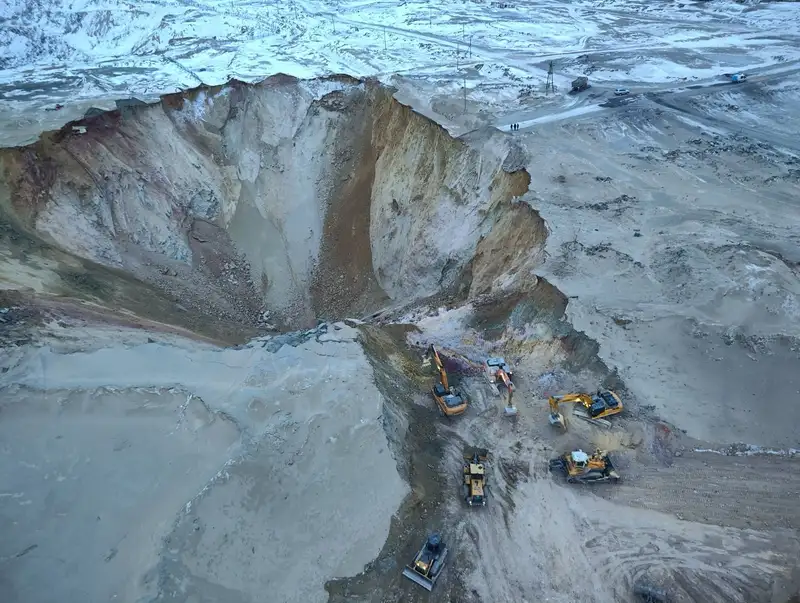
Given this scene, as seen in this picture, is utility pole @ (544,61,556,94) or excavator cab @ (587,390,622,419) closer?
excavator cab @ (587,390,622,419)

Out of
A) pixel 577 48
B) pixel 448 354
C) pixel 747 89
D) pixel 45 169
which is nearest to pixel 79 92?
pixel 45 169

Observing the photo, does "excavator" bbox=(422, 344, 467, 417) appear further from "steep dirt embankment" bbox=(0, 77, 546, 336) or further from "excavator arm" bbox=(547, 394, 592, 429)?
"steep dirt embankment" bbox=(0, 77, 546, 336)

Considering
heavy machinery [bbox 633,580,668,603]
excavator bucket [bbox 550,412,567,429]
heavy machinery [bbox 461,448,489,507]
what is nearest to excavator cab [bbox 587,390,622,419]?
excavator bucket [bbox 550,412,567,429]

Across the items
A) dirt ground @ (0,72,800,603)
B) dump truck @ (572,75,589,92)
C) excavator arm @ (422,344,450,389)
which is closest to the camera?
dirt ground @ (0,72,800,603)

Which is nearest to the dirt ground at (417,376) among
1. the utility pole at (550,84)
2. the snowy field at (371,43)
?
the utility pole at (550,84)

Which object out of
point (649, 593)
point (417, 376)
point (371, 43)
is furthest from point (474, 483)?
point (371, 43)

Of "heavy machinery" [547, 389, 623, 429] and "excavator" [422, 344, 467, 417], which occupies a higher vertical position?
"heavy machinery" [547, 389, 623, 429]

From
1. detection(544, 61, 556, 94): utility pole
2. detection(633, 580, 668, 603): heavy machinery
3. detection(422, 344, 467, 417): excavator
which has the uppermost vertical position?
detection(544, 61, 556, 94): utility pole

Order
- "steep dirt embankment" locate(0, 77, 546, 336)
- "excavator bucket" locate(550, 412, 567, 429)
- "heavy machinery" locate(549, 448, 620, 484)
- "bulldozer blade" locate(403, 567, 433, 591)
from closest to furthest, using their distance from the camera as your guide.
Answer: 1. "bulldozer blade" locate(403, 567, 433, 591)
2. "heavy machinery" locate(549, 448, 620, 484)
3. "excavator bucket" locate(550, 412, 567, 429)
4. "steep dirt embankment" locate(0, 77, 546, 336)
